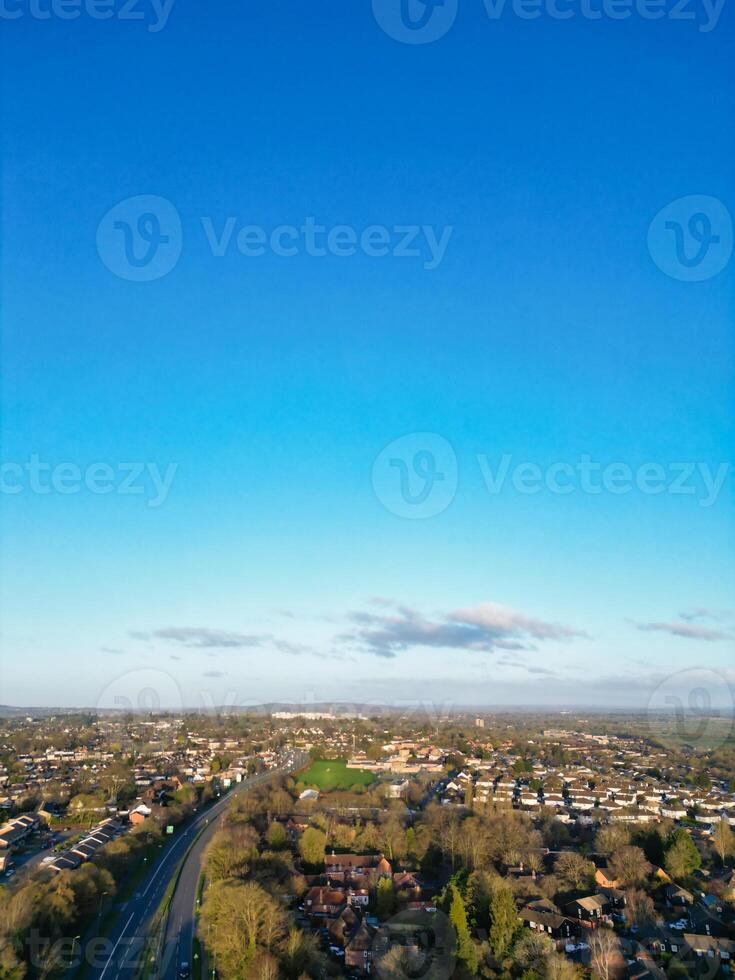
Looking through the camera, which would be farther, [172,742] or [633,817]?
[172,742]

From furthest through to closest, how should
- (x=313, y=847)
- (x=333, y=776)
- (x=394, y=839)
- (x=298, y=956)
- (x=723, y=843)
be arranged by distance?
(x=333, y=776)
(x=394, y=839)
(x=723, y=843)
(x=313, y=847)
(x=298, y=956)

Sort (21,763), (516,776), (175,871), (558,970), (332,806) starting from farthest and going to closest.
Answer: (21,763) < (516,776) < (332,806) < (175,871) < (558,970)

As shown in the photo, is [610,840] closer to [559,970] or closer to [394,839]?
[394,839]

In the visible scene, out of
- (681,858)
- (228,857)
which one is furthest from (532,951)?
(228,857)

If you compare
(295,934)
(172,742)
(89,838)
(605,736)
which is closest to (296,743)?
(172,742)

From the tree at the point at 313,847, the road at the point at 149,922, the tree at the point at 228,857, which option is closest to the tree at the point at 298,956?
the road at the point at 149,922

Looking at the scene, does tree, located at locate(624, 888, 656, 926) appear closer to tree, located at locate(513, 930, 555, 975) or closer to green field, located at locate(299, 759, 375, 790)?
tree, located at locate(513, 930, 555, 975)

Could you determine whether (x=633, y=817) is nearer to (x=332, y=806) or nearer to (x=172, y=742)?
(x=332, y=806)
